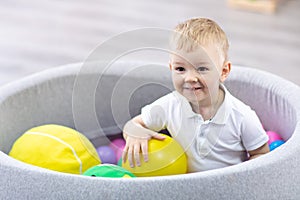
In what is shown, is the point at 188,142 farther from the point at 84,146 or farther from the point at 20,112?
the point at 20,112

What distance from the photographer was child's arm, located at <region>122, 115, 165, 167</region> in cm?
153

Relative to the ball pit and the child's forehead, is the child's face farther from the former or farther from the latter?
the ball pit

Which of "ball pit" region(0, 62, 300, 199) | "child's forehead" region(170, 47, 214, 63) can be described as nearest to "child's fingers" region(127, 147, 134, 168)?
"ball pit" region(0, 62, 300, 199)

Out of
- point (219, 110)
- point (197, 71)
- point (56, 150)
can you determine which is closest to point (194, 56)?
point (197, 71)

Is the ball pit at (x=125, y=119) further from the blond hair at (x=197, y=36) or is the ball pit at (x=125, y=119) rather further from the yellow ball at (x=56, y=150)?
the blond hair at (x=197, y=36)

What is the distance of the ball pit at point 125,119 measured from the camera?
51.8 inches

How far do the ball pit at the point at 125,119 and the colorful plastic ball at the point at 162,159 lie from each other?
170 millimetres

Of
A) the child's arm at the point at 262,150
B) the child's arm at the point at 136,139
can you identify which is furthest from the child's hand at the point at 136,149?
the child's arm at the point at 262,150

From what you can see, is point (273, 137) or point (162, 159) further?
point (273, 137)

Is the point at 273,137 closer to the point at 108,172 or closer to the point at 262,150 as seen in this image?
the point at 262,150

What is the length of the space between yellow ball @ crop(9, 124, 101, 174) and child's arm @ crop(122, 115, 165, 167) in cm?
12

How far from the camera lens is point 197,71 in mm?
1416

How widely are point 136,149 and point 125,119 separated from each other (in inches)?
5.8

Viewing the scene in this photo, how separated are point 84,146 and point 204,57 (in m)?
0.42
